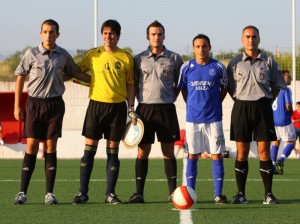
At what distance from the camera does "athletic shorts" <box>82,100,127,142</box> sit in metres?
10.6

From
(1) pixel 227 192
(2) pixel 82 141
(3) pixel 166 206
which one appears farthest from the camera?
(2) pixel 82 141

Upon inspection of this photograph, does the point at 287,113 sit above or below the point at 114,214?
above

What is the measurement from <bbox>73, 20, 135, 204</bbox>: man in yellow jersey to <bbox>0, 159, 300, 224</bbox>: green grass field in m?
0.39

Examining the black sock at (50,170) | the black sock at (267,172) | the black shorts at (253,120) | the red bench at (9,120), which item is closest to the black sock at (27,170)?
the black sock at (50,170)

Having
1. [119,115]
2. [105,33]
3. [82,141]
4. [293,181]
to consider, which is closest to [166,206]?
[119,115]

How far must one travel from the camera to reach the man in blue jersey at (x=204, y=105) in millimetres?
10609

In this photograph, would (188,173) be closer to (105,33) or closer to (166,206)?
(166,206)

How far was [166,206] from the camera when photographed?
33.2 feet

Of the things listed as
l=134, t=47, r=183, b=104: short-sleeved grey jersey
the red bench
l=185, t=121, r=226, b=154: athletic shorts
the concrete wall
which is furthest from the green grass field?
the red bench

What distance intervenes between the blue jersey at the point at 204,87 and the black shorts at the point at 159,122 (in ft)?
0.82

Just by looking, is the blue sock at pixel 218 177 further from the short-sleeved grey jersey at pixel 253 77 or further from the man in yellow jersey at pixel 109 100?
the man in yellow jersey at pixel 109 100

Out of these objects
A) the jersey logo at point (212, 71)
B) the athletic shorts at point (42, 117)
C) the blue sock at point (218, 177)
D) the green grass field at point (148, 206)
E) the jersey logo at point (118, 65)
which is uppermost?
the jersey logo at point (118, 65)

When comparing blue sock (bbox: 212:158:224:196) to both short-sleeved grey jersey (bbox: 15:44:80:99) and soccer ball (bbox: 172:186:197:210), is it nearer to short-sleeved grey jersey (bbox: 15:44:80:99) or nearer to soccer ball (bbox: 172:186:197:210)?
soccer ball (bbox: 172:186:197:210)

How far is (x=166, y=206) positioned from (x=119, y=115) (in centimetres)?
124
